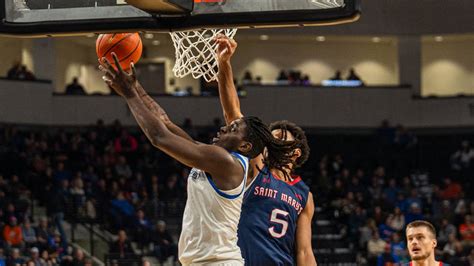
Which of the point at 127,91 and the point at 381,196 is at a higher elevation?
the point at 127,91

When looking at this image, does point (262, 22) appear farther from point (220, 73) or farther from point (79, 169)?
point (79, 169)

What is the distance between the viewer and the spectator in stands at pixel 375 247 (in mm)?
18641

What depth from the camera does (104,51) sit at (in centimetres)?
634

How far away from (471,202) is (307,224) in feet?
50.5

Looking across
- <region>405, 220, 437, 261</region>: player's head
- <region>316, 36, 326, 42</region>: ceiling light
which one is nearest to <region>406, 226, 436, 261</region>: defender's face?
<region>405, 220, 437, 261</region>: player's head

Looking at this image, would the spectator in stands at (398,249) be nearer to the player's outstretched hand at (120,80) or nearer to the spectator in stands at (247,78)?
the spectator in stands at (247,78)

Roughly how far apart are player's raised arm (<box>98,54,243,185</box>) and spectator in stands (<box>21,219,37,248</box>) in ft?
39.0

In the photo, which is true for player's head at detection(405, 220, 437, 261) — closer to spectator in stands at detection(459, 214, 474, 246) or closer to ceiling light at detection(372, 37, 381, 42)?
spectator in stands at detection(459, 214, 474, 246)

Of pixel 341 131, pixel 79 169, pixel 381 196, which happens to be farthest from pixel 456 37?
pixel 79 169

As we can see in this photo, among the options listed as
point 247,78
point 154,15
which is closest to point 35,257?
point 154,15

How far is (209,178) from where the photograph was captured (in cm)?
559

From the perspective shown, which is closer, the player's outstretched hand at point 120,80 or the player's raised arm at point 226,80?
the player's outstretched hand at point 120,80

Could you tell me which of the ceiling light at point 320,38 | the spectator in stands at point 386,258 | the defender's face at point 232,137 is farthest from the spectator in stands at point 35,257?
the ceiling light at point 320,38

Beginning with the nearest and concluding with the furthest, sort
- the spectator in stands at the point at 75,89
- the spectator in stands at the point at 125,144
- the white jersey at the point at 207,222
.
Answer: the white jersey at the point at 207,222, the spectator in stands at the point at 125,144, the spectator in stands at the point at 75,89
